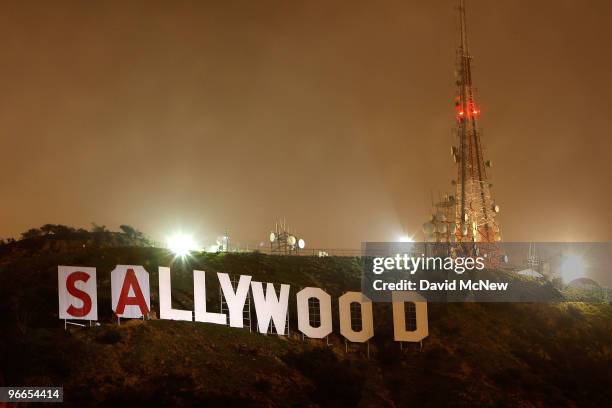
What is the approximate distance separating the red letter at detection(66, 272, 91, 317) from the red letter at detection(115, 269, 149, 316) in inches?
93.4

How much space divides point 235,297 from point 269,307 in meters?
3.17

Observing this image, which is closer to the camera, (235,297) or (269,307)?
(235,297)

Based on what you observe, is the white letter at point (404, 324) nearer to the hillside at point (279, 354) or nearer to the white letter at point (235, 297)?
the hillside at point (279, 354)

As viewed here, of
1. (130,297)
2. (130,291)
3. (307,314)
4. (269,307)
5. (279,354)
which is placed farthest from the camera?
(307,314)

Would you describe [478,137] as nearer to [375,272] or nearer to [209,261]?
[375,272]

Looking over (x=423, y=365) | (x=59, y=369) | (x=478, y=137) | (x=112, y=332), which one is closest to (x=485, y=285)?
(x=423, y=365)

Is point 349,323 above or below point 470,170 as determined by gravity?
below

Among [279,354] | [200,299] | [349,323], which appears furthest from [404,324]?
[200,299]

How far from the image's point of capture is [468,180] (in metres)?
98.8

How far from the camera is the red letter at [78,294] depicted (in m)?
51.0

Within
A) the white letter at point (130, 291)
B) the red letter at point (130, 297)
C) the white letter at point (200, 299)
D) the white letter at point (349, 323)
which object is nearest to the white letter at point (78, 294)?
the white letter at point (130, 291)

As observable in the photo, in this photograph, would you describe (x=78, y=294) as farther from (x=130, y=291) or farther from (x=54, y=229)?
(x=54, y=229)

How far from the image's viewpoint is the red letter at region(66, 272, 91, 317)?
51000 mm

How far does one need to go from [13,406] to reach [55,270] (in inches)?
803
